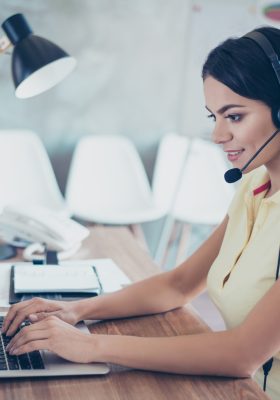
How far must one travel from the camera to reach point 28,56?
178 centimetres

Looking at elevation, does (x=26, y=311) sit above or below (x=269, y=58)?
below

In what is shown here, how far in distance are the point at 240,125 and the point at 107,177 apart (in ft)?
7.99

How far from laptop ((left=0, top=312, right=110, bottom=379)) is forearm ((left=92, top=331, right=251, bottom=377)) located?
26 millimetres

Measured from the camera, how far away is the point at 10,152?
141 inches

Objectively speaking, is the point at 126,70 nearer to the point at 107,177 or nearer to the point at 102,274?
the point at 107,177

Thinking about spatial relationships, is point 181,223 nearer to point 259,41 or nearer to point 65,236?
point 65,236

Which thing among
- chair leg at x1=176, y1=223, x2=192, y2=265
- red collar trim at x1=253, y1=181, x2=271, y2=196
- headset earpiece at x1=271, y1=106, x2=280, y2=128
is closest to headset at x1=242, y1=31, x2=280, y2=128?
headset earpiece at x1=271, y1=106, x2=280, y2=128

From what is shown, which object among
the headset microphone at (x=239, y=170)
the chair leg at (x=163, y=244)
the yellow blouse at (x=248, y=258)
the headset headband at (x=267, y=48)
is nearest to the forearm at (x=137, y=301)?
the yellow blouse at (x=248, y=258)

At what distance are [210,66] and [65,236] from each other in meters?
0.77

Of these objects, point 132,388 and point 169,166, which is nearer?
point 132,388

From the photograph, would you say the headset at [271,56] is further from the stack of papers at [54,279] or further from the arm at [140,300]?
the stack of papers at [54,279]

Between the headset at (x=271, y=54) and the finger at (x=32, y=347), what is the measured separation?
0.62m

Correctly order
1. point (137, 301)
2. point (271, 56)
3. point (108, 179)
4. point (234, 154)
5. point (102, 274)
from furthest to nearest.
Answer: point (108, 179) → point (102, 274) → point (137, 301) → point (234, 154) → point (271, 56)

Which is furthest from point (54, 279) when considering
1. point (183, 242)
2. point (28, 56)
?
point (183, 242)
